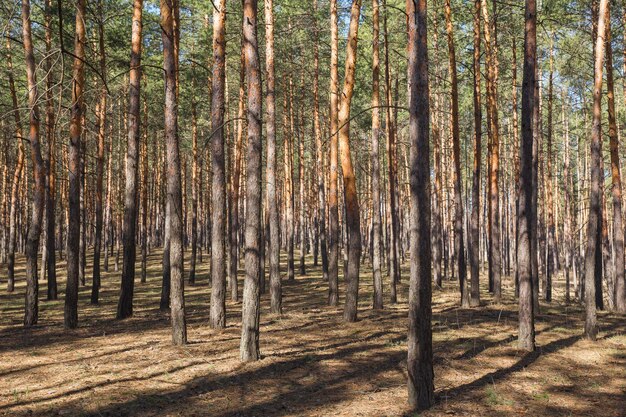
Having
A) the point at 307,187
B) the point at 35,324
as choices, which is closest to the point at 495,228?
the point at 35,324

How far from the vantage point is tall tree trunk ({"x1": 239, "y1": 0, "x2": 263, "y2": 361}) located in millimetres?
9102

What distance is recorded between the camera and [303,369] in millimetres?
8938

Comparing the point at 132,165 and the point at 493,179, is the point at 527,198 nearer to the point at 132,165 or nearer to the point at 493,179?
the point at 493,179

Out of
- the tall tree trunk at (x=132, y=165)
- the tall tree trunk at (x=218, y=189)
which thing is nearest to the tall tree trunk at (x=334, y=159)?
the tall tree trunk at (x=218, y=189)

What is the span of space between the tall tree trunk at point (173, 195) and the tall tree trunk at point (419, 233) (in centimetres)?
509

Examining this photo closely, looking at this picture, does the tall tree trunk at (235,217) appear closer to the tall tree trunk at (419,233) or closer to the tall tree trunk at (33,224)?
the tall tree trunk at (33,224)

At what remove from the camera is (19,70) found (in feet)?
75.4

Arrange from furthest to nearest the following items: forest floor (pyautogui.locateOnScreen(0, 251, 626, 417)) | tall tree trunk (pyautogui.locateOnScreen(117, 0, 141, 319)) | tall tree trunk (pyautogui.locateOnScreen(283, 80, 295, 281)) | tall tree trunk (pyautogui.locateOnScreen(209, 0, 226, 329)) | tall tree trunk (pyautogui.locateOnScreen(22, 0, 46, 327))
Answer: tall tree trunk (pyautogui.locateOnScreen(283, 80, 295, 281)) → tall tree trunk (pyautogui.locateOnScreen(117, 0, 141, 319)) → tall tree trunk (pyautogui.locateOnScreen(22, 0, 46, 327)) → tall tree trunk (pyautogui.locateOnScreen(209, 0, 226, 329)) → forest floor (pyautogui.locateOnScreen(0, 251, 626, 417))

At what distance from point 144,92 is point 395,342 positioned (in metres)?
19.0

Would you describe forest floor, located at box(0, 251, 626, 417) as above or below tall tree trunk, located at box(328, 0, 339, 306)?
below

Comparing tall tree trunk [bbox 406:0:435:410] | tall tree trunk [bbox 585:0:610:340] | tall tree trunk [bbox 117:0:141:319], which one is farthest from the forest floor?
tall tree trunk [bbox 117:0:141:319]

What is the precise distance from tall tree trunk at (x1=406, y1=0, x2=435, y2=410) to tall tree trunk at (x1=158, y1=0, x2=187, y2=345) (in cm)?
509

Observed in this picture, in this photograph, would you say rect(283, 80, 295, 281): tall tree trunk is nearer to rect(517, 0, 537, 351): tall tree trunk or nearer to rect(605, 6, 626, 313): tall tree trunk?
rect(605, 6, 626, 313): tall tree trunk

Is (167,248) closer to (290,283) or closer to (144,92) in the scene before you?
(290,283)
